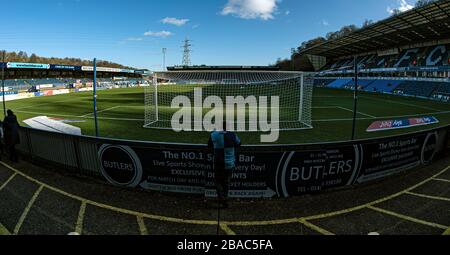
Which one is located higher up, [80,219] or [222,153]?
[222,153]

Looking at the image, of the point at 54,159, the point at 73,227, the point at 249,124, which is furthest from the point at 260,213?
the point at 249,124

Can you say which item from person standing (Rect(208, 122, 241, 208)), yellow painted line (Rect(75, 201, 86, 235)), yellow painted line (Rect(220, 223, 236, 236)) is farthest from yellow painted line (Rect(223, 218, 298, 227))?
yellow painted line (Rect(75, 201, 86, 235))

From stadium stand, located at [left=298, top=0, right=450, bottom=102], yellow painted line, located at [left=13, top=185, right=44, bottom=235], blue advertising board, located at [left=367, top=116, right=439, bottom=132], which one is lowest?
yellow painted line, located at [left=13, top=185, right=44, bottom=235]

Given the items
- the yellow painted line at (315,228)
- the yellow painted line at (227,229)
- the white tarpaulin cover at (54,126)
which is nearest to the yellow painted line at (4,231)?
the yellow painted line at (227,229)

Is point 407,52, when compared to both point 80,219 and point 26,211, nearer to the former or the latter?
point 80,219

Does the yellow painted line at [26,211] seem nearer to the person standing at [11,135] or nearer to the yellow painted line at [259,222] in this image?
the person standing at [11,135]

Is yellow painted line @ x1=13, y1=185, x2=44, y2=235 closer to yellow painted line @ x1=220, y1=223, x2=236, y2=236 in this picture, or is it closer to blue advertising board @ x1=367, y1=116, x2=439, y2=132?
yellow painted line @ x1=220, y1=223, x2=236, y2=236

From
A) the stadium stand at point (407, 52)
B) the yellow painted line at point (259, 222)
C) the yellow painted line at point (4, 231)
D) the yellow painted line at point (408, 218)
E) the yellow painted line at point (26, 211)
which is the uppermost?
the stadium stand at point (407, 52)

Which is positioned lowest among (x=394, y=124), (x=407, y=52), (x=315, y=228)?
(x=315, y=228)

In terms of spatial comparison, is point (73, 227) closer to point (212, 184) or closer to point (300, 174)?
point (212, 184)

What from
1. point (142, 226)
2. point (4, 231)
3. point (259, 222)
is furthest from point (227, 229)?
point (4, 231)

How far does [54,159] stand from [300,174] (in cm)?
756

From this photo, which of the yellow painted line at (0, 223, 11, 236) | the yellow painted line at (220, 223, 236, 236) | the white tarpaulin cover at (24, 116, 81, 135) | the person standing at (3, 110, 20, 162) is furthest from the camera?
the white tarpaulin cover at (24, 116, 81, 135)

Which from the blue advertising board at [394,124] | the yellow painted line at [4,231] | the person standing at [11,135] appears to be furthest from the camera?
the blue advertising board at [394,124]
